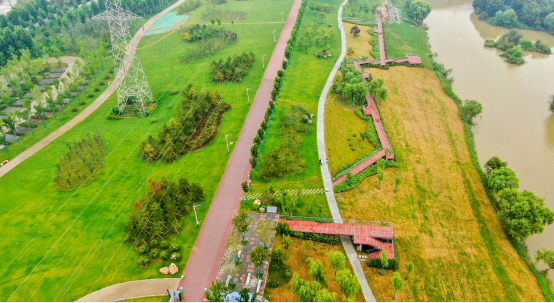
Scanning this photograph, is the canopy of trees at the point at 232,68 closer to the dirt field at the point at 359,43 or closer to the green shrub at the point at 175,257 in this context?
the dirt field at the point at 359,43

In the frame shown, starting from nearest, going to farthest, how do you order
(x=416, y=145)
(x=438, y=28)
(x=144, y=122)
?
(x=416, y=145) < (x=144, y=122) < (x=438, y=28)

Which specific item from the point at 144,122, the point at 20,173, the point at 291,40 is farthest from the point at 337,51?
the point at 20,173

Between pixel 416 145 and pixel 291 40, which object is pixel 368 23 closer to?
pixel 291 40

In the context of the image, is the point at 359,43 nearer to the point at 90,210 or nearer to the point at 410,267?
the point at 410,267

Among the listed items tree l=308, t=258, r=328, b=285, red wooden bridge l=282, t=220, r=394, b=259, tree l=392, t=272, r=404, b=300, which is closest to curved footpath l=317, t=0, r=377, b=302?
red wooden bridge l=282, t=220, r=394, b=259

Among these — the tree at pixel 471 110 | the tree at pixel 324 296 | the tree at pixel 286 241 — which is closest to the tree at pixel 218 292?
the tree at pixel 286 241

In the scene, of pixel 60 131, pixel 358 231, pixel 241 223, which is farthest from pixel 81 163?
pixel 358 231

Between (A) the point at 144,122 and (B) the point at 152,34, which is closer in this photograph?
(A) the point at 144,122
